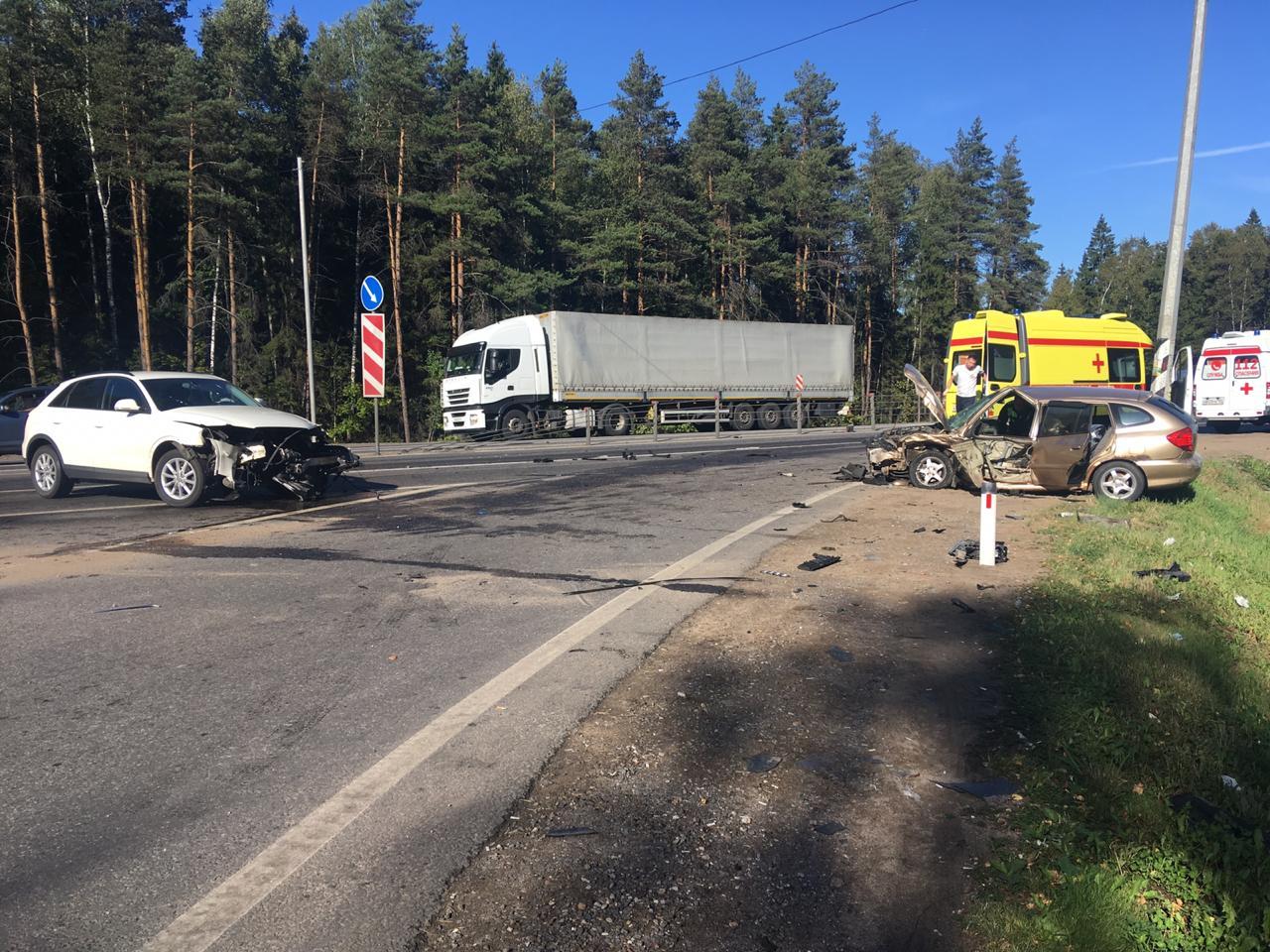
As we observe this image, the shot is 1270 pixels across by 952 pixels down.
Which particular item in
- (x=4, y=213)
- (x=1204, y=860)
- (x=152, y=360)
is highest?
(x=4, y=213)

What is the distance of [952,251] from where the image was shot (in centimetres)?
5994

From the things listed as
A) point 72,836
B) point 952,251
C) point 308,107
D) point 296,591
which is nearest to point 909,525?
point 296,591

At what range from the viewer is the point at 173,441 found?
34.1ft

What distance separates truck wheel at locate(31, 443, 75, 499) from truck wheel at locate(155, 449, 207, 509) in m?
1.79

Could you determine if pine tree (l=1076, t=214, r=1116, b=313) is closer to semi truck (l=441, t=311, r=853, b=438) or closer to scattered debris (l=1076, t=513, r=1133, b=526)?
semi truck (l=441, t=311, r=853, b=438)

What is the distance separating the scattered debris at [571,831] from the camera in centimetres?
317

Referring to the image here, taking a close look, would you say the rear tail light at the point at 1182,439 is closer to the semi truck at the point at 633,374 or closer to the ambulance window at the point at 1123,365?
the ambulance window at the point at 1123,365

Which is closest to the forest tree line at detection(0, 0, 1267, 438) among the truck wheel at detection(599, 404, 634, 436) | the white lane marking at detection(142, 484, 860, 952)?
the truck wheel at detection(599, 404, 634, 436)

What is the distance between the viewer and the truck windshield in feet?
89.1

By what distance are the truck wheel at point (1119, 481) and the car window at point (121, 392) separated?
11.9 meters

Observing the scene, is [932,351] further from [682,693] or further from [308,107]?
[682,693]

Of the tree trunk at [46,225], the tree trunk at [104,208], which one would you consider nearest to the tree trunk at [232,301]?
the tree trunk at [104,208]

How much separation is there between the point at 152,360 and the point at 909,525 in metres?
35.2

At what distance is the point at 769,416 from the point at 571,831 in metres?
30.9
